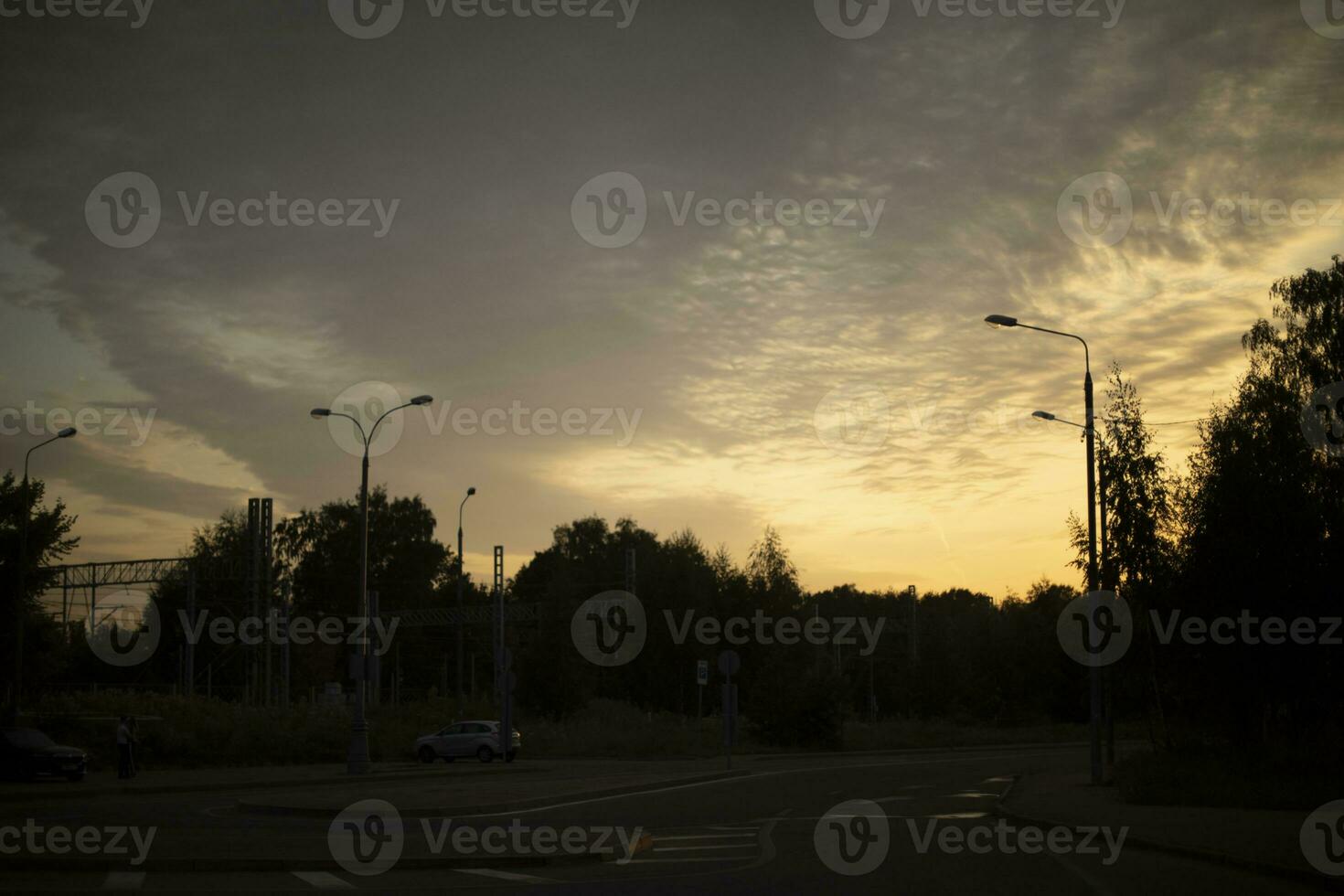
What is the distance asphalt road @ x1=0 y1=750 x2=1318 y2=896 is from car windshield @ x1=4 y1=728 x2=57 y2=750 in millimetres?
8534

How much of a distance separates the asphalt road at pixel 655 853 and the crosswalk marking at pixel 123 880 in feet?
0.09

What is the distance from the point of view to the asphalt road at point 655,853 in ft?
42.3

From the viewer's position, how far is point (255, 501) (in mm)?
54594

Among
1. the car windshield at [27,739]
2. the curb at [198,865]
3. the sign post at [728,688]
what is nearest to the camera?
the curb at [198,865]

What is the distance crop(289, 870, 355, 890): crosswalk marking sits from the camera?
12.9 metres

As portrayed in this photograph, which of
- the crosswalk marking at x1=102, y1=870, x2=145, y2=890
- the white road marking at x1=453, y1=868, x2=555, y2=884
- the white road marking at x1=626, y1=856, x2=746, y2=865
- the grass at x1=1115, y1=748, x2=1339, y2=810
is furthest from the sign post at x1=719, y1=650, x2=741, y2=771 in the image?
the crosswalk marking at x1=102, y1=870, x2=145, y2=890

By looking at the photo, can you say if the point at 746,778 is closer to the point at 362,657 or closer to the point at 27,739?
the point at 362,657

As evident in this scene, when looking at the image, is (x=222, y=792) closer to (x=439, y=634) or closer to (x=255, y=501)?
(x=255, y=501)

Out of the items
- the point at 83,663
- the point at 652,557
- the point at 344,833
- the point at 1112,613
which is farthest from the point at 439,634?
the point at 344,833

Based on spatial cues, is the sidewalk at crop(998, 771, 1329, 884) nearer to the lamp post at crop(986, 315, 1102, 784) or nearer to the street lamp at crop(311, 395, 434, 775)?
the lamp post at crop(986, 315, 1102, 784)

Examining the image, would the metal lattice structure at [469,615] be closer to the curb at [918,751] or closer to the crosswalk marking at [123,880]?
the curb at [918,751]

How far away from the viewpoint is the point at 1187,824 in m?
18.4

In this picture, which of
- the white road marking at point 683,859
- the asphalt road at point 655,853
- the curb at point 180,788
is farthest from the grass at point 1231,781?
the curb at point 180,788

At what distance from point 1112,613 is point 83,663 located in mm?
83052
